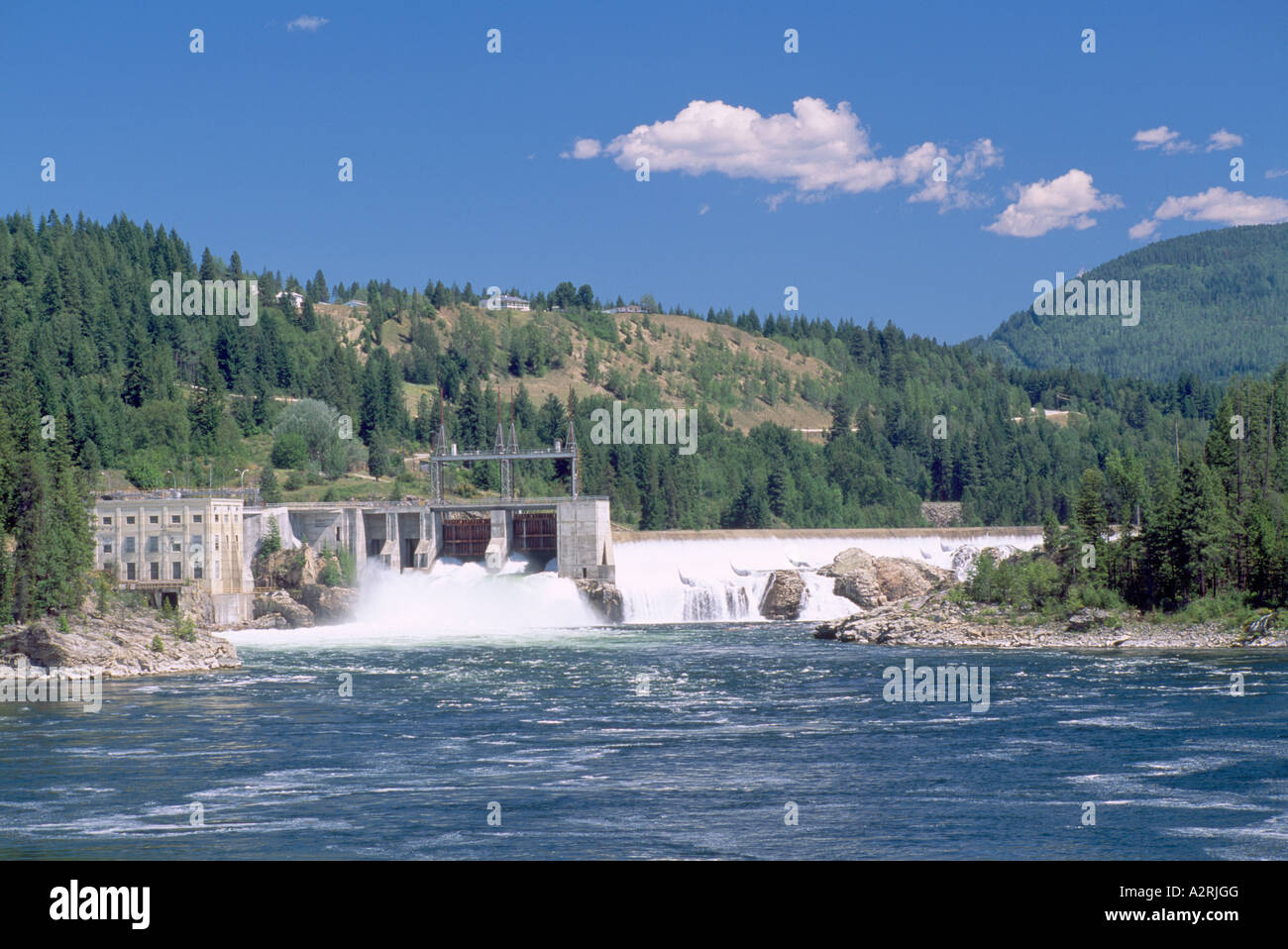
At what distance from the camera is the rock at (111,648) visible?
5488cm

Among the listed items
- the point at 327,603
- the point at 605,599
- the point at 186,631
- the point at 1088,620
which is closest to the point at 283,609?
the point at 327,603

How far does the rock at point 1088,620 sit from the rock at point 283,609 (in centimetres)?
4384

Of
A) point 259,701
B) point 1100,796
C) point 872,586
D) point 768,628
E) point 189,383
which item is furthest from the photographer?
point 189,383

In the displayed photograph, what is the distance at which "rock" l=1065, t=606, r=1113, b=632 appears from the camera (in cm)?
6775

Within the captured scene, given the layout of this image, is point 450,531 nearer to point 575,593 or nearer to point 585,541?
point 585,541

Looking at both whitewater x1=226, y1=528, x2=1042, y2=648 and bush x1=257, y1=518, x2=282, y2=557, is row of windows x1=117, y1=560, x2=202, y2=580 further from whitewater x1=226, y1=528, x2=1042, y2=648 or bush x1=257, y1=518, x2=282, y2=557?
bush x1=257, y1=518, x2=282, y2=557

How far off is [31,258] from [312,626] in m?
81.6

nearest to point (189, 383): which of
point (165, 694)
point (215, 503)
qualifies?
point (215, 503)

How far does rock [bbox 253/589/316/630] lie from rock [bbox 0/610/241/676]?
1972cm

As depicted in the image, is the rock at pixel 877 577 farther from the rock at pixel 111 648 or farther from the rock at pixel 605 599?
the rock at pixel 111 648

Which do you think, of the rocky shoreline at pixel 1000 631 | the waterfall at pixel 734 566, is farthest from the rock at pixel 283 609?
the rocky shoreline at pixel 1000 631

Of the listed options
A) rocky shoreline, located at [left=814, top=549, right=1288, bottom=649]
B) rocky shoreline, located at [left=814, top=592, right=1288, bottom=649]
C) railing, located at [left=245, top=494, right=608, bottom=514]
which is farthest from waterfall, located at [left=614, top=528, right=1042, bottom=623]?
rocky shoreline, located at [left=814, top=592, right=1288, bottom=649]
